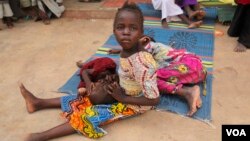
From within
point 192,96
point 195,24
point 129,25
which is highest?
point 129,25

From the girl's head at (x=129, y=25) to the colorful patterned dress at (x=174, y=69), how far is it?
0.76 meters

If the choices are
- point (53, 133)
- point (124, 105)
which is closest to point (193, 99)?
point (124, 105)

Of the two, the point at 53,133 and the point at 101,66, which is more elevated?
the point at 101,66

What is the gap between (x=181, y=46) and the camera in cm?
367

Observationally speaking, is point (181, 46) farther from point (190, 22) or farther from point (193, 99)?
point (193, 99)

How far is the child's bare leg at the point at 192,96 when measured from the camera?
2490mm

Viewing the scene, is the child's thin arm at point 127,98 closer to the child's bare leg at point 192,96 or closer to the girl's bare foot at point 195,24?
the child's bare leg at point 192,96

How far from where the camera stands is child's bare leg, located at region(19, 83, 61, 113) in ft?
8.58

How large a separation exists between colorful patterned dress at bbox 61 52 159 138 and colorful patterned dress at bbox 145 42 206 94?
0.36m

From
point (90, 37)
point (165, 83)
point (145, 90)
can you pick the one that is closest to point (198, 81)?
point (165, 83)

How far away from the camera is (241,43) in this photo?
12.0 ft

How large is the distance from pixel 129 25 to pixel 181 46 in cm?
179

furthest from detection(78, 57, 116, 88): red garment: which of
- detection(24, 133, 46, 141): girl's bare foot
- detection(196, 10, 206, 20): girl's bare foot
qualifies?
detection(196, 10, 206, 20): girl's bare foot

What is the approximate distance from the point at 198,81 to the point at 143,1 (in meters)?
2.43
